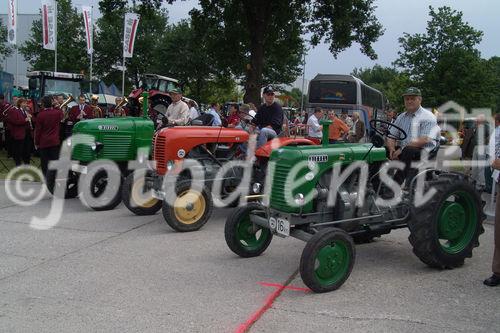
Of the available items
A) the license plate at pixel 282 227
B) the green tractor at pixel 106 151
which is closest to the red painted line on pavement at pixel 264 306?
the license plate at pixel 282 227

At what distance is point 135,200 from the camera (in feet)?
25.0

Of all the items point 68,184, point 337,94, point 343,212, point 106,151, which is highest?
point 337,94

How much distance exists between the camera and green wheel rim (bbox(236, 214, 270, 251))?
5.47 metres

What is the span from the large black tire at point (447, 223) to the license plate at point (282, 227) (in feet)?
4.14

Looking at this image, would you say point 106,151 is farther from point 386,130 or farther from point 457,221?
point 457,221

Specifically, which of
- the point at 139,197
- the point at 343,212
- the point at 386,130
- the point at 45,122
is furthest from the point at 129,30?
the point at 343,212

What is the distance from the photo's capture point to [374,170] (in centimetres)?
534

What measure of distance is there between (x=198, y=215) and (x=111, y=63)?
43.7 metres

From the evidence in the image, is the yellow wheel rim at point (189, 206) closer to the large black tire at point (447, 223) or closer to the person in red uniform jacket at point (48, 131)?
the large black tire at point (447, 223)

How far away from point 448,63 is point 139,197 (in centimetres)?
2654

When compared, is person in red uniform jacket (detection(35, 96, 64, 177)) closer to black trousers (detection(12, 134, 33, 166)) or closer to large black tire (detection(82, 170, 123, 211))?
large black tire (detection(82, 170, 123, 211))

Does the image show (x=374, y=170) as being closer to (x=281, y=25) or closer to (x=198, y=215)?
(x=198, y=215)

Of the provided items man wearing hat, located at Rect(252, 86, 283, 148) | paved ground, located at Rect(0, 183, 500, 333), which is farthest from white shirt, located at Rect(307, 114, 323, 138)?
paved ground, located at Rect(0, 183, 500, 333)

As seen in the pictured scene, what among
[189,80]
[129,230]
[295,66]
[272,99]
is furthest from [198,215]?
[295,66]
